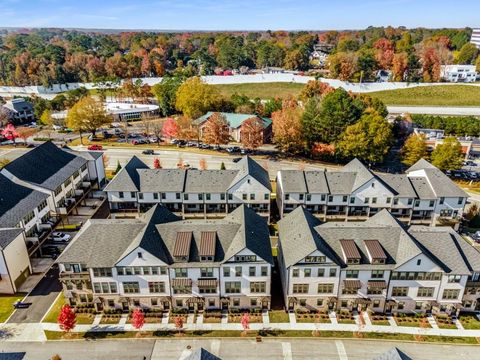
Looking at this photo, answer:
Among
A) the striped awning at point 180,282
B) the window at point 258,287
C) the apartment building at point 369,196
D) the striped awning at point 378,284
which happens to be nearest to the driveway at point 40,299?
the striped awning at point 180,282

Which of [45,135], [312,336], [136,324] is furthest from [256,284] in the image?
[45,135]

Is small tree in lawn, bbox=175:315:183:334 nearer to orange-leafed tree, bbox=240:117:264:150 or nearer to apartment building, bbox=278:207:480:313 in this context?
apartment building, bbox=278:207:480:313

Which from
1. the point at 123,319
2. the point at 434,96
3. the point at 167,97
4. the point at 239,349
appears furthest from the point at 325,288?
the point at 434,96

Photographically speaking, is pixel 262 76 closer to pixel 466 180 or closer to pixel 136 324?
pixel 466 180

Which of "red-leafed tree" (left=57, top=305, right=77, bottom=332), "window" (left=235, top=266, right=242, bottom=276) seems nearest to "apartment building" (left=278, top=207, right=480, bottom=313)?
"window" (left=235, top=266, right=242, bottom=276)

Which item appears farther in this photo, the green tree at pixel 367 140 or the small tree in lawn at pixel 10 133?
the small tree in lawn at pixel 10 133

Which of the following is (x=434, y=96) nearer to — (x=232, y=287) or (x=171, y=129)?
(x=171, y=129)

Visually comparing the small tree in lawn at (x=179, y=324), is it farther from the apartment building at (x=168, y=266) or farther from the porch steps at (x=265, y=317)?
the porch steps at (x=265, y=317)
